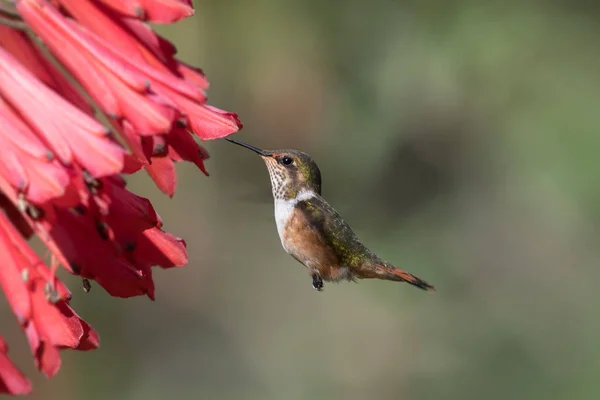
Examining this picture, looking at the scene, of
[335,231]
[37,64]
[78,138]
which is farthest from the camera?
[335,231]

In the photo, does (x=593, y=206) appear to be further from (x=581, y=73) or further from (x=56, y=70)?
(x=56, y=70)

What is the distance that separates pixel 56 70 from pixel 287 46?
15.1ft

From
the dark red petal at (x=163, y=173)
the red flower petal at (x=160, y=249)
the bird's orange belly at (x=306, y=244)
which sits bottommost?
the bird's orange belly at (x=306, y=244)

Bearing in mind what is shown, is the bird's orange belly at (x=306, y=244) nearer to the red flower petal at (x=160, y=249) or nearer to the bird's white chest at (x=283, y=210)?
the bird's white chest at (x=283, y=210)

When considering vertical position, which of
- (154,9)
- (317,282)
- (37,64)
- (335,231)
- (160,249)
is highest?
(154,9)

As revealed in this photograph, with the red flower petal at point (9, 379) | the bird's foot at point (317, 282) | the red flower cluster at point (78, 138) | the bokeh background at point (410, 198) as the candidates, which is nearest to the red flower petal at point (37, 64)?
the red flower cluster at point (78, 138)

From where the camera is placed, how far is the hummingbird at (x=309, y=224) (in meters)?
2.71

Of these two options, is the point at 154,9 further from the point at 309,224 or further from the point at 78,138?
the point at 309,224

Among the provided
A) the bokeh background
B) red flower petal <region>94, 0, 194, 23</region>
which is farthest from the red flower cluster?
the bokeh background

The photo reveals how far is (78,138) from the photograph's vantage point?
1189 millimetres

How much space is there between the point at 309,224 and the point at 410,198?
3.41m

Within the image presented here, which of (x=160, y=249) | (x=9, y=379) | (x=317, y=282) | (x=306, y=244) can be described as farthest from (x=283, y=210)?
(x=9, y=379)

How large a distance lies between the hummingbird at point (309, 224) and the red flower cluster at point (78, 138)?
4.16ft

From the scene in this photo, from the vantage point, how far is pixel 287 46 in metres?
5.96
